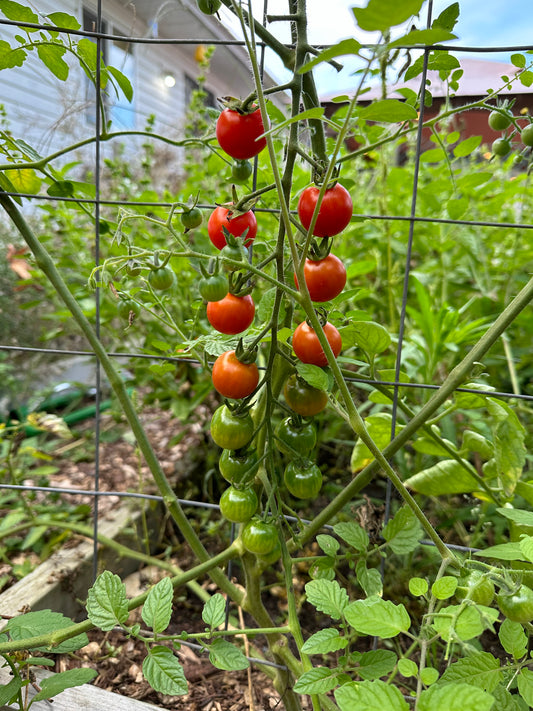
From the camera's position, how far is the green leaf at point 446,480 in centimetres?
78

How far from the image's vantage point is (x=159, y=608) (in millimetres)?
562

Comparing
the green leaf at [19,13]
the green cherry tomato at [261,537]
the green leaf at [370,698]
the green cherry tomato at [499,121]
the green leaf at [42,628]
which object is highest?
the green leaf at [19,13]

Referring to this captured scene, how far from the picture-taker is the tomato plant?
620mm

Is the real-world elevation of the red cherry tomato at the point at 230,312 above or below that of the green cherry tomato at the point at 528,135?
below

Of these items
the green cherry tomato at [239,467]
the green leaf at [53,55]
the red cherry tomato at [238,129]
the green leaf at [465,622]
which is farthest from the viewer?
the green leaf at [53,55]

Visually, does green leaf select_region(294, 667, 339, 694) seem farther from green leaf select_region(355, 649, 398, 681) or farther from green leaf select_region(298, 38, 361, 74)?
green leaf select_region(298, 38, 361, 74)

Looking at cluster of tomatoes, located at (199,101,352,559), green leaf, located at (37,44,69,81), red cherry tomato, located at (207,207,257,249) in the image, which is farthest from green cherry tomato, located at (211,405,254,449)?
green leaf, located at (37,44,69,81)

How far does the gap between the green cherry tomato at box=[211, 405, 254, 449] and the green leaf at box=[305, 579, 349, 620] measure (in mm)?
180

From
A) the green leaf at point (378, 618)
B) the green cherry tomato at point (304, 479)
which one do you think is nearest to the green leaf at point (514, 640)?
the green leaf at point (378, 618)

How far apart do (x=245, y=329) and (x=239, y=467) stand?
18 cm

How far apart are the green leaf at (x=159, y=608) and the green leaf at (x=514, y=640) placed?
1.17ft

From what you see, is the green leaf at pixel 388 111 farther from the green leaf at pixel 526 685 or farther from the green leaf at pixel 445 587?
the green leaf at pixel 526 685

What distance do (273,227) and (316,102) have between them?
83cm

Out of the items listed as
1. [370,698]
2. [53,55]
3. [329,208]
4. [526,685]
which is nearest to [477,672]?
[526,685]
